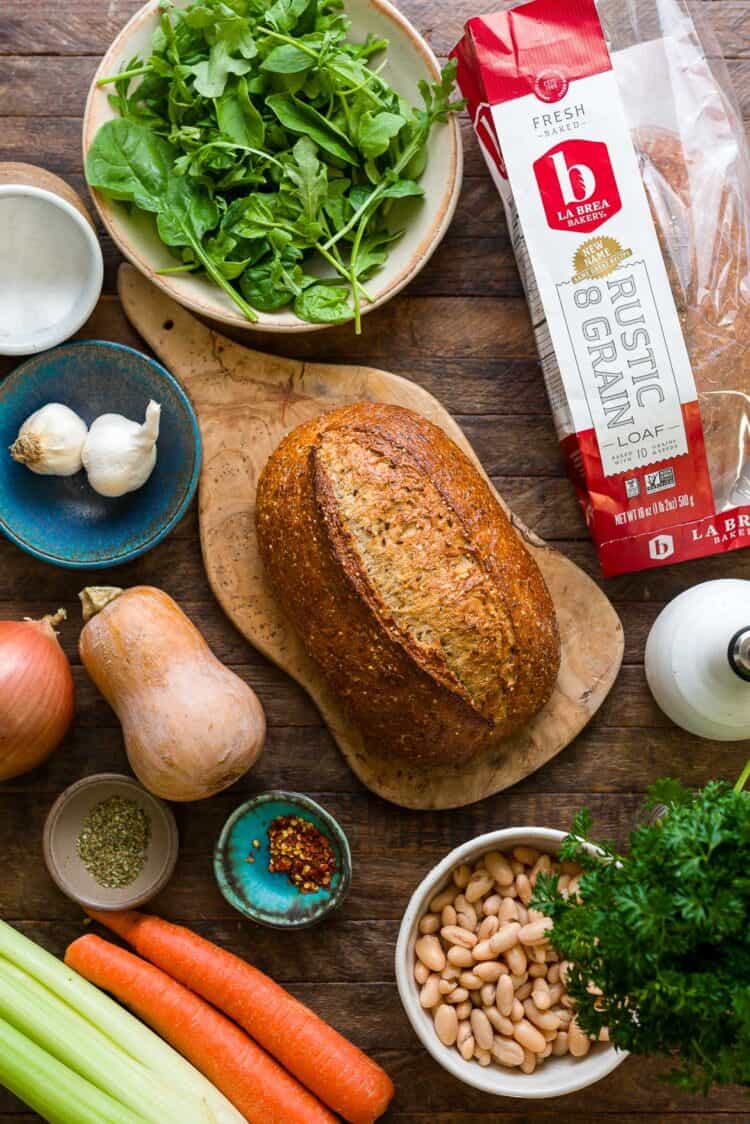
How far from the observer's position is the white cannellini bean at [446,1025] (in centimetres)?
192

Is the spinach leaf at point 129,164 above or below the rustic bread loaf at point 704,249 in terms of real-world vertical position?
above

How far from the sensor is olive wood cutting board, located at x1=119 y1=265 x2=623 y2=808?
2.09 metres

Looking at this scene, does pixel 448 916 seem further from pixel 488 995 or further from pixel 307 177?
pixel 307 177

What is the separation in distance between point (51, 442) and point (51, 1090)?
1.17 metres

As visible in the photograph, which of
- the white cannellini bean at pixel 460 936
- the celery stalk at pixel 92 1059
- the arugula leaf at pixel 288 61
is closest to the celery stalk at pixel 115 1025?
the celery stalk at pixel 92 1059

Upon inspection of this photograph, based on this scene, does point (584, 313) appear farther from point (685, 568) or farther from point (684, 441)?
point (685, 568)

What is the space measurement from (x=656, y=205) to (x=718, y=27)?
19.0 inches

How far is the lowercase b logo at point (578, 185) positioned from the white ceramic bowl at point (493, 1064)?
3.72 feet

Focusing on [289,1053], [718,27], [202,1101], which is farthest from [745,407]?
[202,1101]

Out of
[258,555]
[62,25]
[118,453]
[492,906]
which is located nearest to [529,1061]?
[492,906]

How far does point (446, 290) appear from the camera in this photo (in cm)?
219

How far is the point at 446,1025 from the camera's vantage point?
75.4 inches

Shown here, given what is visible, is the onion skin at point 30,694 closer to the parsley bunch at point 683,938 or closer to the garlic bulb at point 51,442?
the garlic bulb at point 51,442

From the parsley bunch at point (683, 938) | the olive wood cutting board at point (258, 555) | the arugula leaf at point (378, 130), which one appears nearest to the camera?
Answer: the parsley bunch at point (683, 938)
